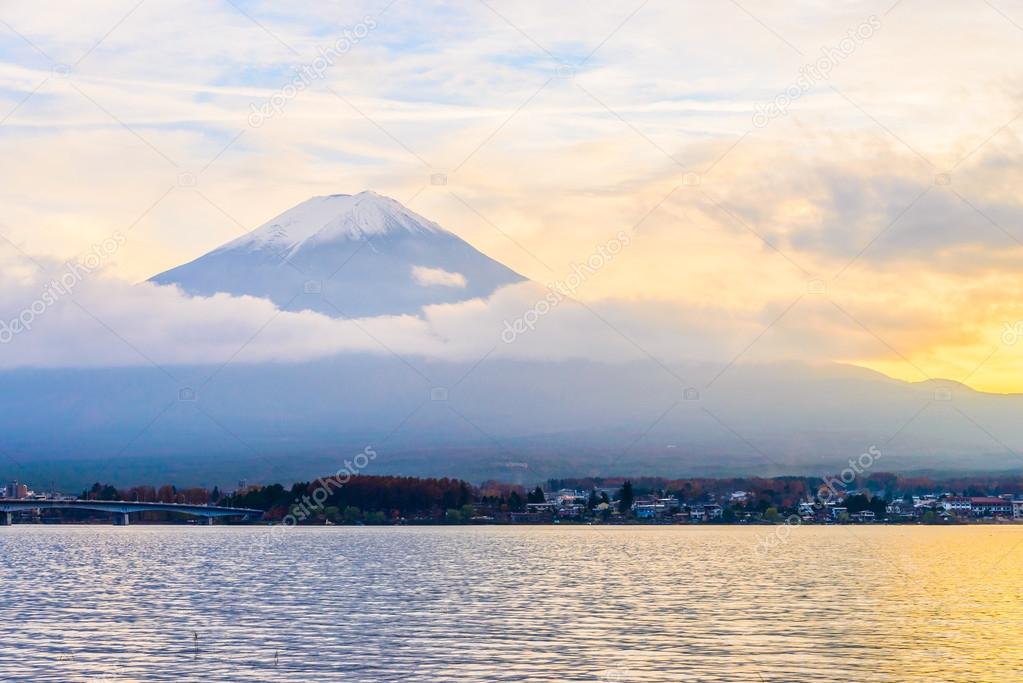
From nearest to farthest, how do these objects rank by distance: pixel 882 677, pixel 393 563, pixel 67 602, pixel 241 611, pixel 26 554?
pixel 882 677 < pixel 241 611 < pixel 67 602 < pixel 393 563 < pixel 26 554

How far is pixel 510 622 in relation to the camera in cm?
6638

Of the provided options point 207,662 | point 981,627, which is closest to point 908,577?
point 981,627

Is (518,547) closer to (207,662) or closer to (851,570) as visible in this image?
(851,570)

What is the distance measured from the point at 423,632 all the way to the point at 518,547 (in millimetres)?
106687

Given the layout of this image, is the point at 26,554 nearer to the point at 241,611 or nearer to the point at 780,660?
the point at 241,611

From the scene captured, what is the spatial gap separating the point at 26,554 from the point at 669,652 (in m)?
108

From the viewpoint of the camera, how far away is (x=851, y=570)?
379 feet

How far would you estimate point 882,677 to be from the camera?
49.9 m

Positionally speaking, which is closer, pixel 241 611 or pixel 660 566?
pixel 241 611

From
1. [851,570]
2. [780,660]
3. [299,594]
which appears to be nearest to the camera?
[780,660]

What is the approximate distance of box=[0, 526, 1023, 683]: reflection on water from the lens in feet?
168

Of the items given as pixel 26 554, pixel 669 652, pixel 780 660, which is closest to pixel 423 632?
pixel 669 652

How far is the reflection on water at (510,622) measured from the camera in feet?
168

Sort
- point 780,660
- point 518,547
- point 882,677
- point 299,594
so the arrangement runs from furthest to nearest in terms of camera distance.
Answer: point 518,547 < point 299,594 < point 780,660 < point 882,677
